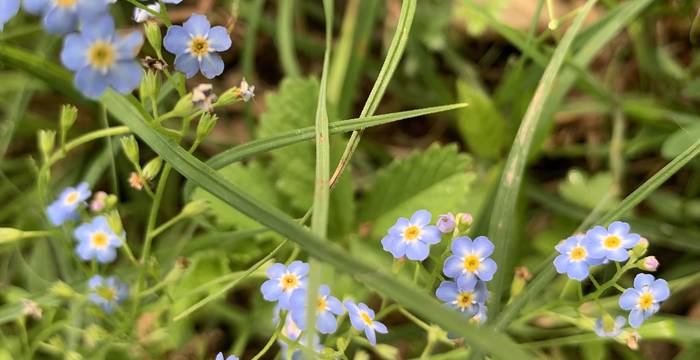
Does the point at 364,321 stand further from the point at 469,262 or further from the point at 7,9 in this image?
the point at 7,9

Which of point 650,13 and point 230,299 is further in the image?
point 230,299

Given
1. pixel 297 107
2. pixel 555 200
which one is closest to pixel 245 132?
pixel 297 107

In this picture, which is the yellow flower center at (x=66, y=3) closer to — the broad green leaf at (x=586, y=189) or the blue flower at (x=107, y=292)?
the blue flower at (x=107, y=292)

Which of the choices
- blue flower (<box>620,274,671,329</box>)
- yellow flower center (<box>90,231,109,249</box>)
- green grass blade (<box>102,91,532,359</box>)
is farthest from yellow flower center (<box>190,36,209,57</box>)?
blue flower (<box>620,274,671,329</box>)

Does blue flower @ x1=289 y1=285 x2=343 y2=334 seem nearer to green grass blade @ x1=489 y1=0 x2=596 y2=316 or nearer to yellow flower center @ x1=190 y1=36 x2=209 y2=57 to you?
green grass blade @ x1=489 y1=0 x2=596 y2=316

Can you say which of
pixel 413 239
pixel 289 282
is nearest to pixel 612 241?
pixel 413 239

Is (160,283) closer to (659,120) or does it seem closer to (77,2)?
(77,2)

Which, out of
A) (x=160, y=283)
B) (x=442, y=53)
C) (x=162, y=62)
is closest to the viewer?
(x=162, y=62)
